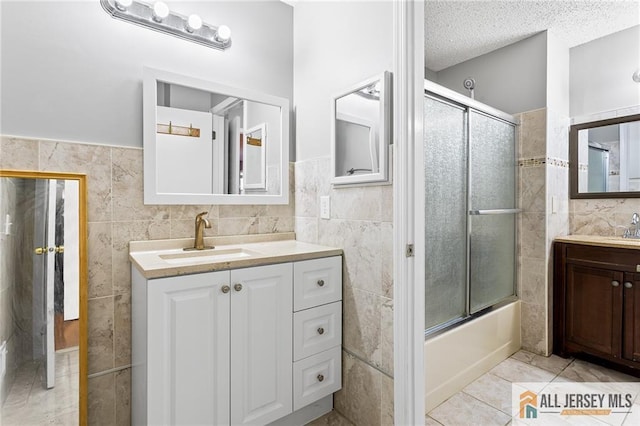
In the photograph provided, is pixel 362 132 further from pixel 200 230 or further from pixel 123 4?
pixel 123 4

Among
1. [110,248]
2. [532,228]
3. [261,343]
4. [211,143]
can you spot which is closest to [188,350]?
[261,343]

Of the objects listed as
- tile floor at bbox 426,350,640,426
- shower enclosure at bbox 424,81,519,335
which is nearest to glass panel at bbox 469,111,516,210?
shower enclosure at bbox 424,81,519,335

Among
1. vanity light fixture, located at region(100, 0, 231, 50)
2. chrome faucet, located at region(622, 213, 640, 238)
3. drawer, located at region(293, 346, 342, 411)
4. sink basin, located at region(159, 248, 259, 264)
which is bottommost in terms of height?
drawer, located at region(293, 346, 342, 411)

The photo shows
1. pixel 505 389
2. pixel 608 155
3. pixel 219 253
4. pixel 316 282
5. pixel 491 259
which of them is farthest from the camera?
pixel 608 155

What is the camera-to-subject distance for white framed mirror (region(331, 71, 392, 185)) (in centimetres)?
138

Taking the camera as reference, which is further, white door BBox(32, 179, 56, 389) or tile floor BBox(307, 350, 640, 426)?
tile floor BBox(307, 350, 640, 426)

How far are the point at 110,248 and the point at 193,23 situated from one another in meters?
1.15

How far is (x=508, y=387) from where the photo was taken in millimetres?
1904

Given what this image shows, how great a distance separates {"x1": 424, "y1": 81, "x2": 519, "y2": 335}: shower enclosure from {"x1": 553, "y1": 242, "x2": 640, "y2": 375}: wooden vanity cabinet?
1.08 ft

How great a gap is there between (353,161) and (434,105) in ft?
2.30

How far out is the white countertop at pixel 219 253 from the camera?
118 cm

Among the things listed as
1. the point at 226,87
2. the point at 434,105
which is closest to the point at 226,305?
the point at 226,87

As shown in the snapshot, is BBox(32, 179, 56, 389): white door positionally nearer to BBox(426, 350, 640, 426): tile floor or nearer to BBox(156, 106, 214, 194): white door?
BBox(156, 106, 214, 194): white door

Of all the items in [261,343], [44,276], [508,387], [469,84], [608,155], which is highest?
[469,84]
